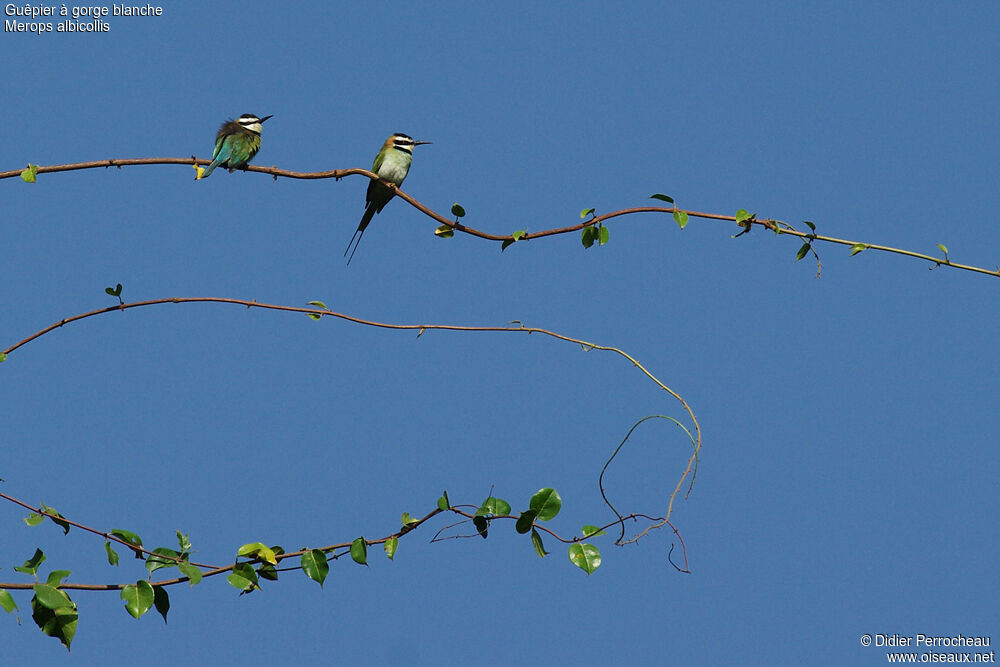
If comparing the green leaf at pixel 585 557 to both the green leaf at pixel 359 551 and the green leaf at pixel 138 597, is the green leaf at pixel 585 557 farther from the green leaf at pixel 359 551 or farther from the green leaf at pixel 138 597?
the green leaf at pixel 138 597

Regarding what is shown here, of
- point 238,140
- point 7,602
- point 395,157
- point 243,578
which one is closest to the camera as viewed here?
point 7,602

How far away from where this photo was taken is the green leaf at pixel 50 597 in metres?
2.71

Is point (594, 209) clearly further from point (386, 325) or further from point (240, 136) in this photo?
point (240, 136)

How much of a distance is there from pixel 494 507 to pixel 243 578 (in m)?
0.78

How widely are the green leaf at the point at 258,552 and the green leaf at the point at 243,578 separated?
1.5 inches

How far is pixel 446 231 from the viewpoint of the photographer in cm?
358

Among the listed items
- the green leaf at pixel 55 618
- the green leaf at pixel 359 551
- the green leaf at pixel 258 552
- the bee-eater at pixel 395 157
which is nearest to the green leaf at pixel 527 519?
the green leaf at pixel 359 551

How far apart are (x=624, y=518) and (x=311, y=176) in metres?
1.64

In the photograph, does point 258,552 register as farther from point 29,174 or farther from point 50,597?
point 29,174

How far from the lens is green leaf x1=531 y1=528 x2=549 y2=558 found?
114 inches

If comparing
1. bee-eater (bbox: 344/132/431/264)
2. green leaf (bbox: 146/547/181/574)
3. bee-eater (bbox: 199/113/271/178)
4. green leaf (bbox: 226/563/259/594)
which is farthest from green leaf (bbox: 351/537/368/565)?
bee-eater (bbox: 344/132/431/264)

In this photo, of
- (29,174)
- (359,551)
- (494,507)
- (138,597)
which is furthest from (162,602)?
(29,174)

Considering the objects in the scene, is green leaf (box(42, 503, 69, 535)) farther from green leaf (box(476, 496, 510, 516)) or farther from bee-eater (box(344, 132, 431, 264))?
bee-eater (box(344, 132, 431, 264))

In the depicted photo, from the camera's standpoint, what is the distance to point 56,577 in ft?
9.14
